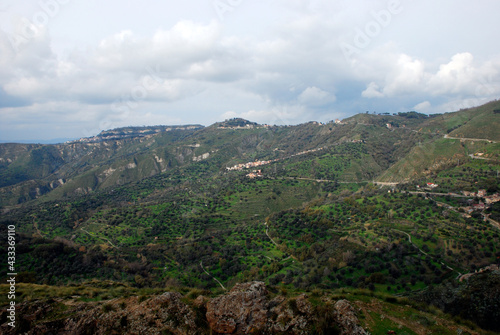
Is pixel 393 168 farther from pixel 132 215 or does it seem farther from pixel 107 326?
pixel 107 326

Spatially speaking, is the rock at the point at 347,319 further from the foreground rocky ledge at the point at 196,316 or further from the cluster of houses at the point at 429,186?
the cluster of houses at the point at 429,186

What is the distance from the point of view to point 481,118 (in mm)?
99500

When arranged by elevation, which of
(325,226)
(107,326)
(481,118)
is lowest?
(325,226)

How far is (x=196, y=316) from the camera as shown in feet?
36.5

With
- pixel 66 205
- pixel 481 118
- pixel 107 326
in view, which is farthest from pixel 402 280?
pixel 66 205

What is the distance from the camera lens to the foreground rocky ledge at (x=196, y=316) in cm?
1005

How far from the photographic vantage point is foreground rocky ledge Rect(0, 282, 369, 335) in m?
10.1

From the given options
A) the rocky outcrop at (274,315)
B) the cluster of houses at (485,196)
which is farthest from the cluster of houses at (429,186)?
the rocky outcrop at (274,315)

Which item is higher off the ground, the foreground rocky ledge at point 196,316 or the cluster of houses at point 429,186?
the foreground rocky ledge at point 196,316

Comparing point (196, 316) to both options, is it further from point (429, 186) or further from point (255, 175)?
point (255, 175)

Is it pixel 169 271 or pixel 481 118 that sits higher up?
pixel 481 118

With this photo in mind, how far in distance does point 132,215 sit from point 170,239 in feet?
82.1

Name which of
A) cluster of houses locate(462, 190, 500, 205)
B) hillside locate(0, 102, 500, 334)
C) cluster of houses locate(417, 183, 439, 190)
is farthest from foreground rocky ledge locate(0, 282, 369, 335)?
cluster of houses locate(417, 183, 439, 190)

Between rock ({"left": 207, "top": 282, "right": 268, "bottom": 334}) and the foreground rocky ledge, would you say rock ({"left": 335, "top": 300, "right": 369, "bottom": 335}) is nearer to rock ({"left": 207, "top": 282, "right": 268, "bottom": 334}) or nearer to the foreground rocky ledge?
the foreground rocky ledge
